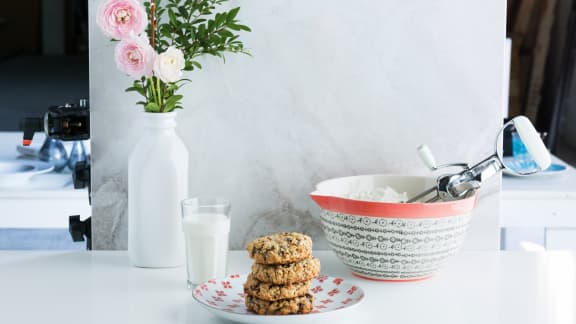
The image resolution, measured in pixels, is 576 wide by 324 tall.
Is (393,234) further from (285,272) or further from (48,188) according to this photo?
(48,188)

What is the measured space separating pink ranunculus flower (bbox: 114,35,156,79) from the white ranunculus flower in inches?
0.6

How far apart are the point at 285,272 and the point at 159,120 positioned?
0.36 meters

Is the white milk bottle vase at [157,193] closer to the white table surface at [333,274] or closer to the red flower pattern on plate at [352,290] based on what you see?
the white table surface at [333,274]

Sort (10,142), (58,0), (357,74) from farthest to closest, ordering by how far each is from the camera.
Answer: (58,0)
(10,142)
(357,74)

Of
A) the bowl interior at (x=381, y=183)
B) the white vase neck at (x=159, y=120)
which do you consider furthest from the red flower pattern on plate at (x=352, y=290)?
the white vase neck at (x=159, y=120)

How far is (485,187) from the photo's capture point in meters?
1.46

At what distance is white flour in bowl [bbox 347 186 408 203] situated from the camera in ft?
4.31

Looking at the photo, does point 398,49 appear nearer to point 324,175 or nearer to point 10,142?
point 324,175

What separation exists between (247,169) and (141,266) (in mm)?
247

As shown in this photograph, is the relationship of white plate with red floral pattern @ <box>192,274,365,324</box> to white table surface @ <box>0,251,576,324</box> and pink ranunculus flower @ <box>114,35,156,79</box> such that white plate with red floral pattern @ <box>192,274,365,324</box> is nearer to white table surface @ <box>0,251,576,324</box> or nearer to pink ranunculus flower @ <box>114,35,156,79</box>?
white table surface @ <box>0,251,576,324</box>

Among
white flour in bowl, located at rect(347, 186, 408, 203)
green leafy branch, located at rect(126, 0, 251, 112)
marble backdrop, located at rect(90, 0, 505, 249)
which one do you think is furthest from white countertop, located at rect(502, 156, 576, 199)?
green leafy branch, located at rect(126, 0, 251, 112)

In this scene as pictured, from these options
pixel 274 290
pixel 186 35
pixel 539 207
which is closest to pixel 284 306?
pixel 274 290

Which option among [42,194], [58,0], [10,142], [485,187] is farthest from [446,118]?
[58,0]

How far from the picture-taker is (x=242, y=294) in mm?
1156
